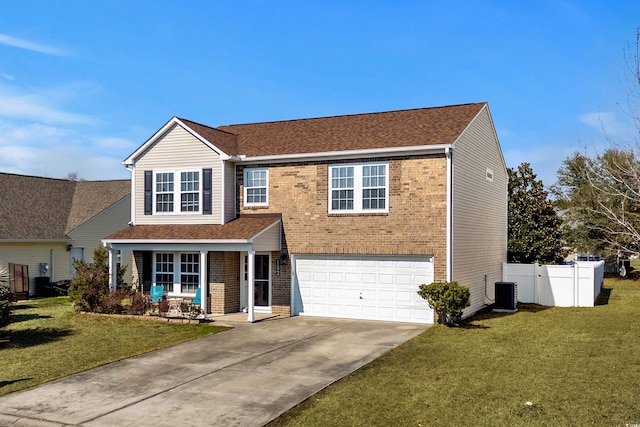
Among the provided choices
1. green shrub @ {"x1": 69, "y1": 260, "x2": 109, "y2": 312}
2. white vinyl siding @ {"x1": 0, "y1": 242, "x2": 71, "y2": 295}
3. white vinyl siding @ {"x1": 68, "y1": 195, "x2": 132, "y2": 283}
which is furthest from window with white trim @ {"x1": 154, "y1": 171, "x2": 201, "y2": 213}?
white vinyl siding @ {"x1": 68, "y1": 195, "x2": 132, "y2": 283}

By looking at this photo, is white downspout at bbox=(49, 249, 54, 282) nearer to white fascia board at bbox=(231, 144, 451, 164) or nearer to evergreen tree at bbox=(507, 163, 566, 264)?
white fascia board at bbox=(231, 144, 451, 164)

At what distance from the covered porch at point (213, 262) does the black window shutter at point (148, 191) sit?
2.19ft

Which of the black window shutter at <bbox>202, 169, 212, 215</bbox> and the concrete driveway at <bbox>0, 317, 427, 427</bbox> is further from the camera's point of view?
the black window shutter at <bbox>202, 169, 212, 215</bbox>

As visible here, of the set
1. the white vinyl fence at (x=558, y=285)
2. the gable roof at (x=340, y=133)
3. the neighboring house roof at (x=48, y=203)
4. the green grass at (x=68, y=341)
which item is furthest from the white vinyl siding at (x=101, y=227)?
the white vinyl fence at (x=558, y=285)

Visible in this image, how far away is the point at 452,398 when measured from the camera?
9922 mm

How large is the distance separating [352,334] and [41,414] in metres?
8.80

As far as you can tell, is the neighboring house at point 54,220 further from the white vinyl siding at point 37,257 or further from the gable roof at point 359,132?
the gable roof at point 359,132

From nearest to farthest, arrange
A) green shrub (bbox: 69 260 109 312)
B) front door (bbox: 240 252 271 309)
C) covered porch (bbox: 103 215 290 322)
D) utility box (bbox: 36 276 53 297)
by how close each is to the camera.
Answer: covered porch (bbox: 103 215 290 322)
green shrub (bbox: 69 260 109 312)
front door (bbox: 240 252 271 309)
utility box (bbox: 36 276 53 297)

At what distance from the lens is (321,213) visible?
19.6 m

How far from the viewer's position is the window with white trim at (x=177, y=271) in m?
21.0

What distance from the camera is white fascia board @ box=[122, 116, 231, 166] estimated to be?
20562 millimetres

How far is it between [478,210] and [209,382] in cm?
1345

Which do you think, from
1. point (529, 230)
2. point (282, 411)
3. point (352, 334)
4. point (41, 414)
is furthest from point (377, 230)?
point (529, 230)

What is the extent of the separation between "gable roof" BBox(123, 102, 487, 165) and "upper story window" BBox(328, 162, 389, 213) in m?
0.67
